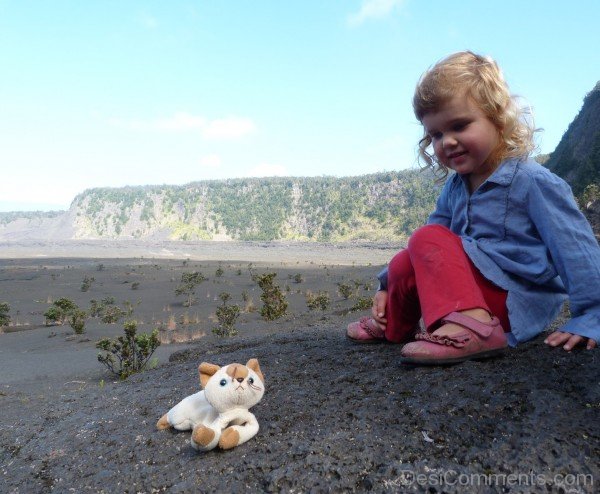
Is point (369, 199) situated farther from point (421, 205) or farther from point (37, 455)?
point (37, 455)

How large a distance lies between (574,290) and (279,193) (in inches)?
3734

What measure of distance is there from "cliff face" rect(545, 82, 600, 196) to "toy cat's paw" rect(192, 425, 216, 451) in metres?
28.5

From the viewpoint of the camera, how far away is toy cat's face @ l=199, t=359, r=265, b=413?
1800 millimetres

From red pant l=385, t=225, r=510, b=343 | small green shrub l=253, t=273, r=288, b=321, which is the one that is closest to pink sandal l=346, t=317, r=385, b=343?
red pant l=385, t=225, r=510, b=343

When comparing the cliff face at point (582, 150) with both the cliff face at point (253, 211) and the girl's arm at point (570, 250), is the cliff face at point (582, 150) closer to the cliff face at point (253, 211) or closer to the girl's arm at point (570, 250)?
the girl's arm at point (570, 250)

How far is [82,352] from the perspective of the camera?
817cm

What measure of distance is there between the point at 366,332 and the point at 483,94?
1525 mm

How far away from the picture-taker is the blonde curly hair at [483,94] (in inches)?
88.7

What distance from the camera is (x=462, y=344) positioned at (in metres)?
2.13

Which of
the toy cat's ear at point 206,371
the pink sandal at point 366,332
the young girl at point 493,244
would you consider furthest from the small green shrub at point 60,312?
the young girl at point 493,244

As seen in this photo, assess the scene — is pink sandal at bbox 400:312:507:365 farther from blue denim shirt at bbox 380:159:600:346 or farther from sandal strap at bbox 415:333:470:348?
blue denim shirt at bbox 380:159:600:346

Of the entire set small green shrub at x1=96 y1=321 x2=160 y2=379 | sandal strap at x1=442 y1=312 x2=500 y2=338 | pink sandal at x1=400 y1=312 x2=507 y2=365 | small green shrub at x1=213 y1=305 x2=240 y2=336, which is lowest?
small green shrub at x1=213 y1=305 x2=240 y2=336

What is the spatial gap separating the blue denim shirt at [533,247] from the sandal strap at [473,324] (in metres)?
0.22

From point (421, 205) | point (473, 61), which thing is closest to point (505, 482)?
point (473, 61)
